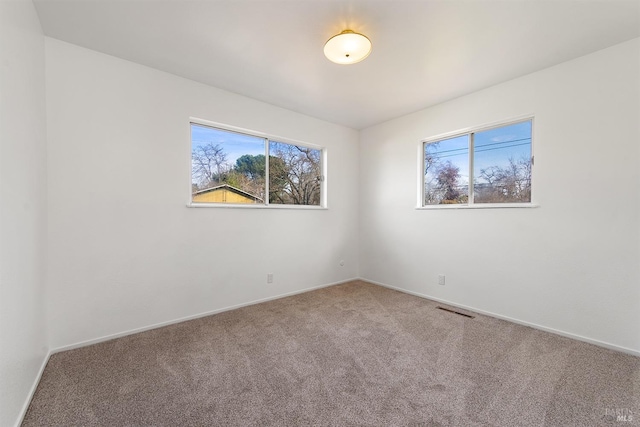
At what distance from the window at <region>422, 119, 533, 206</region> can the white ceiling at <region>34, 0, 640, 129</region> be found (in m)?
0.61

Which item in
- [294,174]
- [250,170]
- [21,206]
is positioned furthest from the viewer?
[294,174]

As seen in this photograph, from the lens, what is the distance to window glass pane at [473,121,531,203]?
281 centimetres

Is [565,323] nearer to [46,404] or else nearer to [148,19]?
[46,404]

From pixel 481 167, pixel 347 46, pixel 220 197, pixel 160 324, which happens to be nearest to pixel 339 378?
pixel 160 324

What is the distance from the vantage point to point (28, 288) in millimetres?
1645

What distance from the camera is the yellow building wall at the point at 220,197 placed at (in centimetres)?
299

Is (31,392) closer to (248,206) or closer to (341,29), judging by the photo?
(248,206)

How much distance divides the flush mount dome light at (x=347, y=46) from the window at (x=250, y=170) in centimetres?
165

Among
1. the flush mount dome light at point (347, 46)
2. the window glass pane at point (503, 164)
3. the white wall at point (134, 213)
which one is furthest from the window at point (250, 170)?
the window glass pane at point (503, 164)

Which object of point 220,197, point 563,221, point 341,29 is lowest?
point 563,221

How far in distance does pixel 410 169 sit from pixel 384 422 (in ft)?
10.1

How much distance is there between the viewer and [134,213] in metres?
2.48

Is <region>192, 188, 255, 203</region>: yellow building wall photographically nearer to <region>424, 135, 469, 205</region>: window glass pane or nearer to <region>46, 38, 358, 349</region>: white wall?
<region>46, 38, 358, 349</region>: white wall

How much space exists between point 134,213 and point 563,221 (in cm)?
409
